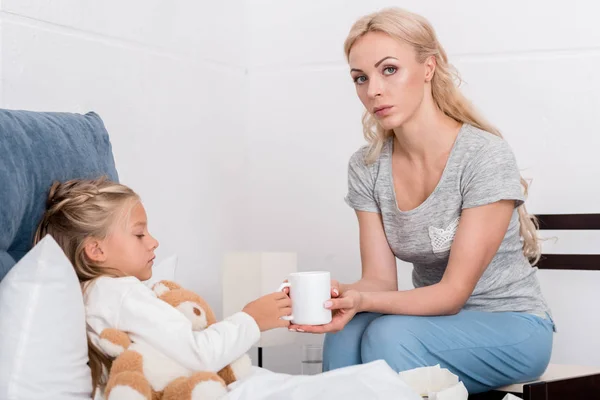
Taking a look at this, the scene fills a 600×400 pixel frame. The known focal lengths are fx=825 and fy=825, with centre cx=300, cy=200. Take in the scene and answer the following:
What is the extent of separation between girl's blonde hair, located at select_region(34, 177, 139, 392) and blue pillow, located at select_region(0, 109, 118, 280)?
0.07ft

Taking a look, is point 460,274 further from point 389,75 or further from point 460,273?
point 389,75

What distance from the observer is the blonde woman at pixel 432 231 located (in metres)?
1.85

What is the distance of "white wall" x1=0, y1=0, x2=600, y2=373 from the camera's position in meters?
2.41

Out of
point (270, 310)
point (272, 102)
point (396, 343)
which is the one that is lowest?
point (396, 343)

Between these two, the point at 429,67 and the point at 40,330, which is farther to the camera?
the point at 429,67

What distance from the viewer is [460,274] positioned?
1.88 meters

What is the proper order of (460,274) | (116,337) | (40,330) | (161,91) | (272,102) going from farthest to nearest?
(272,102)
(161,91)
(460,274)
(116,337)
(40,330)

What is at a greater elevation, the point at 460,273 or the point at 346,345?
the point at 460,273

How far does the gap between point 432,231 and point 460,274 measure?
6.5 inches

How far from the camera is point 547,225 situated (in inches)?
103

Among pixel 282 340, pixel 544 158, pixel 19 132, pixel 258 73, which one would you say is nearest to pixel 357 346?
pixel 282 340

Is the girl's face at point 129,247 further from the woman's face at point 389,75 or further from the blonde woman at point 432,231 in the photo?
the woman's face at point 389,75

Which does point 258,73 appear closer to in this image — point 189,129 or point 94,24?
point 189,129

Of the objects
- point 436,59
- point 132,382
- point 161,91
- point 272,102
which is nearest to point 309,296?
point 132,382
